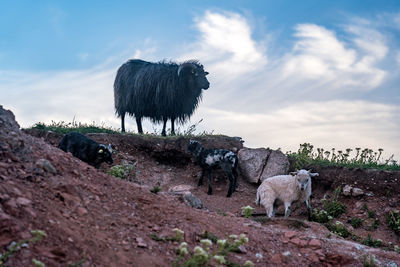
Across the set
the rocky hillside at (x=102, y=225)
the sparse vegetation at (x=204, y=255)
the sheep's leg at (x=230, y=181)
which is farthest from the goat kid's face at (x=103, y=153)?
the sparse vegetation at (x=204, y=255)

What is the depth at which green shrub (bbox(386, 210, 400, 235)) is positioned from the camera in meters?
10.4

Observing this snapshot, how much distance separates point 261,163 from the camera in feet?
42.5

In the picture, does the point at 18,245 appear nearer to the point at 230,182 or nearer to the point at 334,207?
the point at 230,182

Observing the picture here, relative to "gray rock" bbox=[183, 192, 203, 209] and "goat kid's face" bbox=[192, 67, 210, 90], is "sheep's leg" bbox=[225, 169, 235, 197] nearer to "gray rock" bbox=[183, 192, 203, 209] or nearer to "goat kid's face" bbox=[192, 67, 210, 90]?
"gray rock" bbox=[183, 192, 203, 209]

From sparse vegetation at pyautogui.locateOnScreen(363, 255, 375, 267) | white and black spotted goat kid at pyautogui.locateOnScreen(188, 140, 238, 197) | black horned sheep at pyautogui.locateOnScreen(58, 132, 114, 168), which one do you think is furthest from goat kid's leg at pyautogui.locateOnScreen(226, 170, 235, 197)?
sparse vegetation at pyautogui.locateOnScreen(363, 255, 375, 267)

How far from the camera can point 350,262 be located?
623 centimetres

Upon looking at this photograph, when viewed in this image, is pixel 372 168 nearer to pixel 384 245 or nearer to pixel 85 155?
pixel 384 245

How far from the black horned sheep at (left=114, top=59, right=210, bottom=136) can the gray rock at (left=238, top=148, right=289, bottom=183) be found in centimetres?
346

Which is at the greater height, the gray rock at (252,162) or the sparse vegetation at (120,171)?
the gray rock at (252,162)

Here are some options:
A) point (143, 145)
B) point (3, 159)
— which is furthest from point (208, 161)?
point (3, 159)

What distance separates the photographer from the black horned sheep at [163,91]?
1612 cm

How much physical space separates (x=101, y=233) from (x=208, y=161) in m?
7.38

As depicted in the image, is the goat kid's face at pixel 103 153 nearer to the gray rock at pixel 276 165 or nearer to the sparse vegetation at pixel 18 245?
the gray rock at pixel 276 165

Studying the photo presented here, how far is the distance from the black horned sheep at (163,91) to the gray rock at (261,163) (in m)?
3.46
